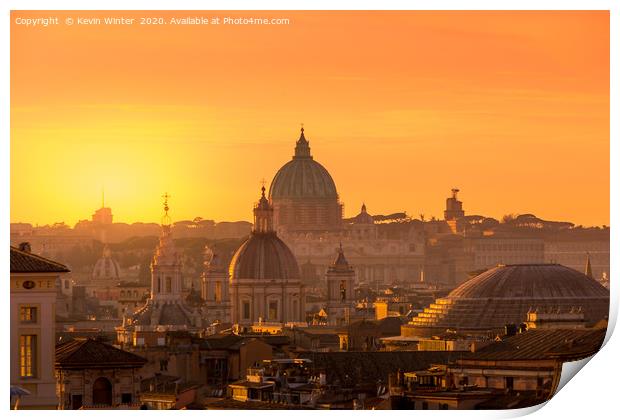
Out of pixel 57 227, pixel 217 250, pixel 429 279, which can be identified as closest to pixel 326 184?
pixel 217 250

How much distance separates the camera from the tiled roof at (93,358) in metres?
35.1

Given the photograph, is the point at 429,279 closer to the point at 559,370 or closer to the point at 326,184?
the point at 326,184

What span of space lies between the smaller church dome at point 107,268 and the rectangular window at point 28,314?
117ft

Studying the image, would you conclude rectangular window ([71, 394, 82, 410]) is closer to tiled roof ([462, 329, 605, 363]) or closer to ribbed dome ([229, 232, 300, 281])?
tiled roof ([462, 329, 605, 363])

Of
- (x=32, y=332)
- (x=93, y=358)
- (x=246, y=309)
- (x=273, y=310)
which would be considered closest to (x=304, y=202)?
(x=246, y=309)

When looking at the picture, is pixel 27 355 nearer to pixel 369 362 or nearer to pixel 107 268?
pixel 369 362

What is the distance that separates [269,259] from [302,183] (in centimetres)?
240

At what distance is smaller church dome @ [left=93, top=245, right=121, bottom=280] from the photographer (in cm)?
7044

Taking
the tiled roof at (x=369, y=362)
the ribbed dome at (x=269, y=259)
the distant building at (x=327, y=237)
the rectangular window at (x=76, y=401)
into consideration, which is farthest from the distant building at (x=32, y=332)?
the ribbed dome at (x=269, y=259)

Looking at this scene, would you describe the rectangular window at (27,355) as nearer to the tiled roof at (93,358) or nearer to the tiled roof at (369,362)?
the tiled roof at (93,358)

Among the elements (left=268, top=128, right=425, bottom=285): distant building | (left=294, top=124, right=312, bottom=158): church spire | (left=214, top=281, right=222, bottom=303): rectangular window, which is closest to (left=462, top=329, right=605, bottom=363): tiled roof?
(left=294, top=124, right=312, bottom=158): church spire

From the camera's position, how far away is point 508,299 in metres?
64.9
